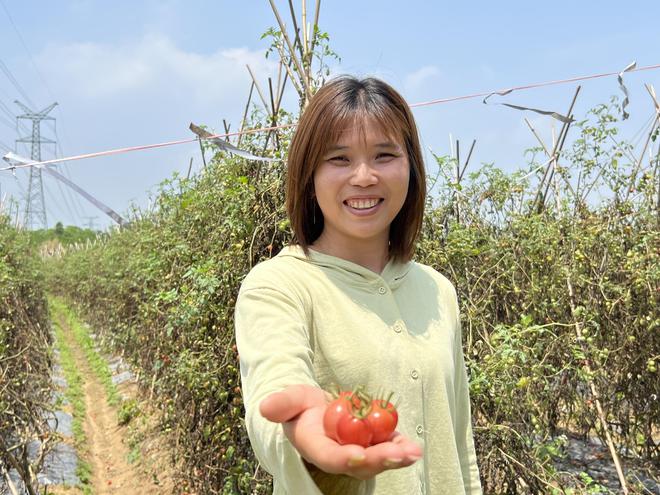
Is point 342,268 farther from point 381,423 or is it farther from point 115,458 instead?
point 115,458

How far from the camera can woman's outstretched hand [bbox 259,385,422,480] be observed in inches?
28.3

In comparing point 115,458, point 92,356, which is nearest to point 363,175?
point 115,458

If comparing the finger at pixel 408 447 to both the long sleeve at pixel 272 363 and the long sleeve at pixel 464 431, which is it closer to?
the long sleeve at pixel 272 363

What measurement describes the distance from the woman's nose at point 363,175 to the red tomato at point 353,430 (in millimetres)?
492

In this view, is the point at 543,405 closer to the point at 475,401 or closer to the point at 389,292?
the point at 475,401

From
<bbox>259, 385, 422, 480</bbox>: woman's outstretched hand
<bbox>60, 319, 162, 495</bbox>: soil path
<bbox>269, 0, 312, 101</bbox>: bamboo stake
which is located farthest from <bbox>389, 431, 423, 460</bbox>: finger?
<bbox>60, 319, 162, 495</bbox>: soil path

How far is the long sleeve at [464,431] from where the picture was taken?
1.34m

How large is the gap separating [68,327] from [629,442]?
43.0 ft

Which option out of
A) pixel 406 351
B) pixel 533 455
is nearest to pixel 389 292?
pixel 406 351

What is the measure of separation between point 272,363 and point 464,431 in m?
0.62

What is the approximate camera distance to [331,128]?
1140 mm

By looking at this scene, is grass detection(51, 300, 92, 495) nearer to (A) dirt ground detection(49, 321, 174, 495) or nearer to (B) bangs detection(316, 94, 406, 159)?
(A) dirt ground detection(49, 321, 174, 495)

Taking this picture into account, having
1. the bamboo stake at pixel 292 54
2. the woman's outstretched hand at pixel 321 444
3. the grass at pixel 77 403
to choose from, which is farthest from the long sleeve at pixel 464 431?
the grass at pixel 77 403

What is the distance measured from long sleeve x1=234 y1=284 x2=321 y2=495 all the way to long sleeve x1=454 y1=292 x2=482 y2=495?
43cm
